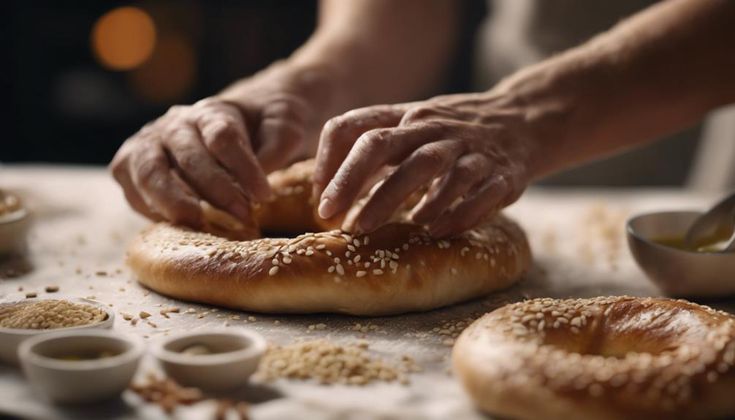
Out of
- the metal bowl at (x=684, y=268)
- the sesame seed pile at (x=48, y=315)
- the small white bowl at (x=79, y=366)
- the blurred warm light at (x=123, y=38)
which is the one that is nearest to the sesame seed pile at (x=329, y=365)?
the small white bowl at (x=79, y=366)

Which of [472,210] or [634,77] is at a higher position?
[634,77]

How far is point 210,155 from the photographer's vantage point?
6.96 ft

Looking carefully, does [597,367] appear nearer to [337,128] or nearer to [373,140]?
[373,140]

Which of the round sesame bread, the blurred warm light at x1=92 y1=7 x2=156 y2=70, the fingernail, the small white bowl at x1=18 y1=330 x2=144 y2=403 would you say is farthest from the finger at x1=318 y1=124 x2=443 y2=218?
the blurred warm light at x1=92 y1=7 x2=156 y2=70

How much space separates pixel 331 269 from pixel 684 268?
0.82 metres

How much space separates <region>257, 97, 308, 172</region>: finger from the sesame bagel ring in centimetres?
31

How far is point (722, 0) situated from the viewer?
238 centimetres

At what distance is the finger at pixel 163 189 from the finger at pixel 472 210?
0.60 meters

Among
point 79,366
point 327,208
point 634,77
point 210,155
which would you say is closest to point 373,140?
point 327,208

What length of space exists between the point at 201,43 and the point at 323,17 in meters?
1.91

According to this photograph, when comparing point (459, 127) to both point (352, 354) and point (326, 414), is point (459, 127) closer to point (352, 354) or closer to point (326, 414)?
point (352, 354)

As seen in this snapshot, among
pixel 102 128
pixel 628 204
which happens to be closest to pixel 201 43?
pixel 102 128

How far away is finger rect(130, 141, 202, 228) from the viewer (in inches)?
81.9

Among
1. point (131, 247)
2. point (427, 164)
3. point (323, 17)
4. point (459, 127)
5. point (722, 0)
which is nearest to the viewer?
point (427, 164)
